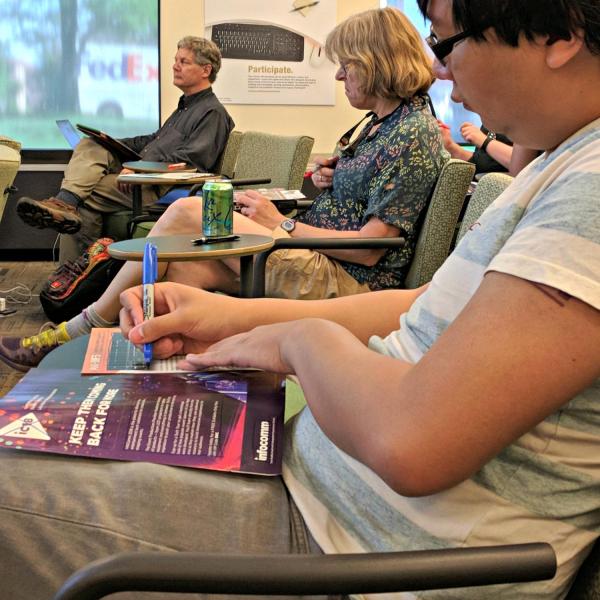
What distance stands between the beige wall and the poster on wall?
0.17 ft

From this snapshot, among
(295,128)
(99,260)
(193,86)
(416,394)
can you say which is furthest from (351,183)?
(295,128)

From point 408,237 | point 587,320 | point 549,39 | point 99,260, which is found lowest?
point 99,260

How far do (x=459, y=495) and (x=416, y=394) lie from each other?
0.13 meters

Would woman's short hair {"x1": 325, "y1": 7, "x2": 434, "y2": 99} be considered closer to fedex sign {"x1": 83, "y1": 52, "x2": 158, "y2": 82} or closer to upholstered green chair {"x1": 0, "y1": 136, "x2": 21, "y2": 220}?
upholstered green chair {"x1": 0, "y1": 136, "x2": 21, "y2": 220}

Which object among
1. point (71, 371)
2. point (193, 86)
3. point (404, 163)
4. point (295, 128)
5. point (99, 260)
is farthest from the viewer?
point (295, 128)

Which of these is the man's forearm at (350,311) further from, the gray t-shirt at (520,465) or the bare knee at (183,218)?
the bare knee at (183,218)

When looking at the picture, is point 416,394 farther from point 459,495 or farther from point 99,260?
point 99,260

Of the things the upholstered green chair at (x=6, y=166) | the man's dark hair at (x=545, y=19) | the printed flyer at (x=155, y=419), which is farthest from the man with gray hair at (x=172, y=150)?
the man's dark hair at (x=545, y=19)

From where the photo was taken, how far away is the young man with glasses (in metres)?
0.60

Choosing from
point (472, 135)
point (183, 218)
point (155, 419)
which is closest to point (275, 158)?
point (472, 135)

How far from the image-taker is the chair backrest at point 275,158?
3900 millimetres

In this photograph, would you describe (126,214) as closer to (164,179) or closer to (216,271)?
(164,179)

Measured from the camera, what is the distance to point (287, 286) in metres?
2.33

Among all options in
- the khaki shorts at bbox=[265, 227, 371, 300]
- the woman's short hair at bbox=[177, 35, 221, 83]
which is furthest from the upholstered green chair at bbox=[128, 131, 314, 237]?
the khaki shorts at bbox=[265, 227, 371, 300]
